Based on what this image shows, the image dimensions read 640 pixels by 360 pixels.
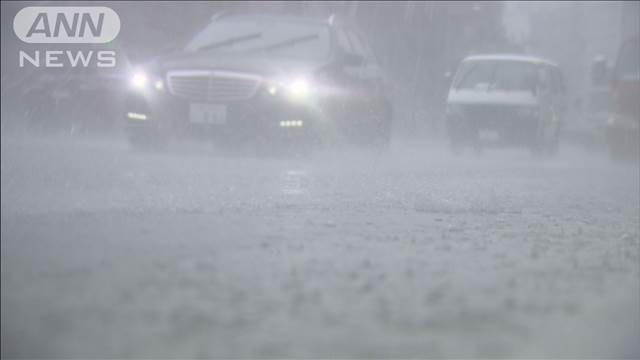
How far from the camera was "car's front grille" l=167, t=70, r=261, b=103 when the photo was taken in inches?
167

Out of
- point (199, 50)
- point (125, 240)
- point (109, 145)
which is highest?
point (199, 50)

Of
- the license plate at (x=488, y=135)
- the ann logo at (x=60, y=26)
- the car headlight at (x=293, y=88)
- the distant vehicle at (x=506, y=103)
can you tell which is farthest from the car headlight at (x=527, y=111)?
the ann logo at (x=60, y=26)

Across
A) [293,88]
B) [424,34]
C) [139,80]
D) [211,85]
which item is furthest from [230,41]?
[424,34]

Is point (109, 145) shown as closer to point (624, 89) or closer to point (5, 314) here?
point (5, 314)

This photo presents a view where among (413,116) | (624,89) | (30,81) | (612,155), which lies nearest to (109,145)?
(30,81)

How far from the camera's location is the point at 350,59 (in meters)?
6.70

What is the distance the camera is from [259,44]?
16.4 feet

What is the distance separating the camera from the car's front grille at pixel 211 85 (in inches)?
167

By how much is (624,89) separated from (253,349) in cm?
677

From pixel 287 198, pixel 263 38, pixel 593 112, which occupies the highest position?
pixel 263 38

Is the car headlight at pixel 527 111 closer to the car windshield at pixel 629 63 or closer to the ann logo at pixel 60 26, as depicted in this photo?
the car windshield at pixel 629 63

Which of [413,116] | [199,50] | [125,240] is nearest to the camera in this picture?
[125,240]

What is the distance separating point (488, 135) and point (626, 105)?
1985mm

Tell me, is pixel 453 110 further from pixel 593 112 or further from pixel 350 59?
pixel 593 112
